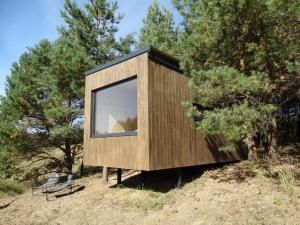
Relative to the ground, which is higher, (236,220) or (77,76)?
(77,76)

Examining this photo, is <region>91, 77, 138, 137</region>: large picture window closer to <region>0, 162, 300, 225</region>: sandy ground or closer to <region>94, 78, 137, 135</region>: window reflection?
<region>94, 78, 137, 135</region>: window reflection

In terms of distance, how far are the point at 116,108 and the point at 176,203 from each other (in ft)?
10.8

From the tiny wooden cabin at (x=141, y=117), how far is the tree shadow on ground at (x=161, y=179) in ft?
A: 2.93

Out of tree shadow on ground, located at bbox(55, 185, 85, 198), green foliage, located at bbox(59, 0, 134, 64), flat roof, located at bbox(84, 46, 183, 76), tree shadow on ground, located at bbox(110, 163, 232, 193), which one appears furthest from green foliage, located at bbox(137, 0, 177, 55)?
Result: tree shadow on ground, located at bbox(55, 185, 85, 198)

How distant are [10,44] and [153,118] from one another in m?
8.73

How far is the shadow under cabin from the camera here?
661 cm

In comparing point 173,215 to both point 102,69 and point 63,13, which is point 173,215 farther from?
point 63,13

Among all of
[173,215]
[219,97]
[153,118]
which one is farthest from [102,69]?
[173,215]

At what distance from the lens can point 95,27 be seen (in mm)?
13023

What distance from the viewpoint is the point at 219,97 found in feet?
22.4

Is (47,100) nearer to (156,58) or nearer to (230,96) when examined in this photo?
(156,58)

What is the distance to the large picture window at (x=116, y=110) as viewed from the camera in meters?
7.20

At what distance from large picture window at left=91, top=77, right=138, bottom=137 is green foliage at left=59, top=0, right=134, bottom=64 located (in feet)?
17.1

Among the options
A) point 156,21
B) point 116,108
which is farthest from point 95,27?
point 156,21
